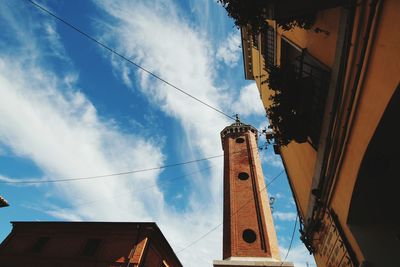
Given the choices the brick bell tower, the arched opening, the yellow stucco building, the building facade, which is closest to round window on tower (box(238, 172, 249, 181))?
the brick bell tower

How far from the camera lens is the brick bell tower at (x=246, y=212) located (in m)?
13.1

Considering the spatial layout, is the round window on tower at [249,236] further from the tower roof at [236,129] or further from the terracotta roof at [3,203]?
the terracotta roof at [3,203]

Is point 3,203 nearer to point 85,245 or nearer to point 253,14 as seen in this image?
point 85,245

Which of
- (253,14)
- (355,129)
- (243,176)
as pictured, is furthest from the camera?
(243,176)

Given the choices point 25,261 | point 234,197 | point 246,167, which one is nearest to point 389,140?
point 234,197

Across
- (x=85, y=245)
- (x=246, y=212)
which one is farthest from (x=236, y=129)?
(x=85, y=245)

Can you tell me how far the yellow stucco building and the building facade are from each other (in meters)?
12.1

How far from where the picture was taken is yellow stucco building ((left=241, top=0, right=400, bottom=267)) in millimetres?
2855

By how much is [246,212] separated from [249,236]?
1.69 metres

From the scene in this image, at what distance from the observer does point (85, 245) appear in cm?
1567

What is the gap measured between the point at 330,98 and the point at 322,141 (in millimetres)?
1015

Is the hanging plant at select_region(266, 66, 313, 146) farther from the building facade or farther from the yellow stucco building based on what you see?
the building facade

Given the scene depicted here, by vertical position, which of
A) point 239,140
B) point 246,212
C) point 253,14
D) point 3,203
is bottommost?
point 253,14

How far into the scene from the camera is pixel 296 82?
485cm
